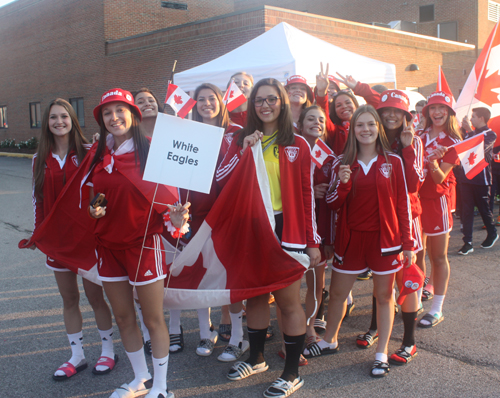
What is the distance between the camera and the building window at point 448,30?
2580cm

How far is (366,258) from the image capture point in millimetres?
3291

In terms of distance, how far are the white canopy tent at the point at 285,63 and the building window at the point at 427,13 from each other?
20.5m

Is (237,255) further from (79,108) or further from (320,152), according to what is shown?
(79,108)

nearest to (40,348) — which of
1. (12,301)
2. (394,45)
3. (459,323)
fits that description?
(12,301)

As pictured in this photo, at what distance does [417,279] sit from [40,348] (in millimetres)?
3246

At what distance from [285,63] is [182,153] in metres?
5.77

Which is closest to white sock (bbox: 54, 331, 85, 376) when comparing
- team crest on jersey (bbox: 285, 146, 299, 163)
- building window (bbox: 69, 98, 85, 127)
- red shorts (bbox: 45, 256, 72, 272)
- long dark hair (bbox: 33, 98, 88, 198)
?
red shorts (bbox: 45, 256, 72, 272)

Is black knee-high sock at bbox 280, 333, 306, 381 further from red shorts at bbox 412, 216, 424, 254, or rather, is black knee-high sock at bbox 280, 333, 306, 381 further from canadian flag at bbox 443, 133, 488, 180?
canadian flag at bbox 443, 133, 488, 180

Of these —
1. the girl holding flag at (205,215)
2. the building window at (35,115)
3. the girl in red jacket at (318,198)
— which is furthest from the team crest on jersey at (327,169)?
the building window at (35,115)

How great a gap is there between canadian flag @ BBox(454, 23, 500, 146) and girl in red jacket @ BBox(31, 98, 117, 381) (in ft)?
13.4

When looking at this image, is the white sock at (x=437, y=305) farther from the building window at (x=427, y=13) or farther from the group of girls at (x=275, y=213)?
the building window at (x=427, y=13)

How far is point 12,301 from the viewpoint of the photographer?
4766 mm

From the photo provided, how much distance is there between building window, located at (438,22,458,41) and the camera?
25797 mm

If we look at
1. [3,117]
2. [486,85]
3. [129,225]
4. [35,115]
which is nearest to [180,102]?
[129,225]
